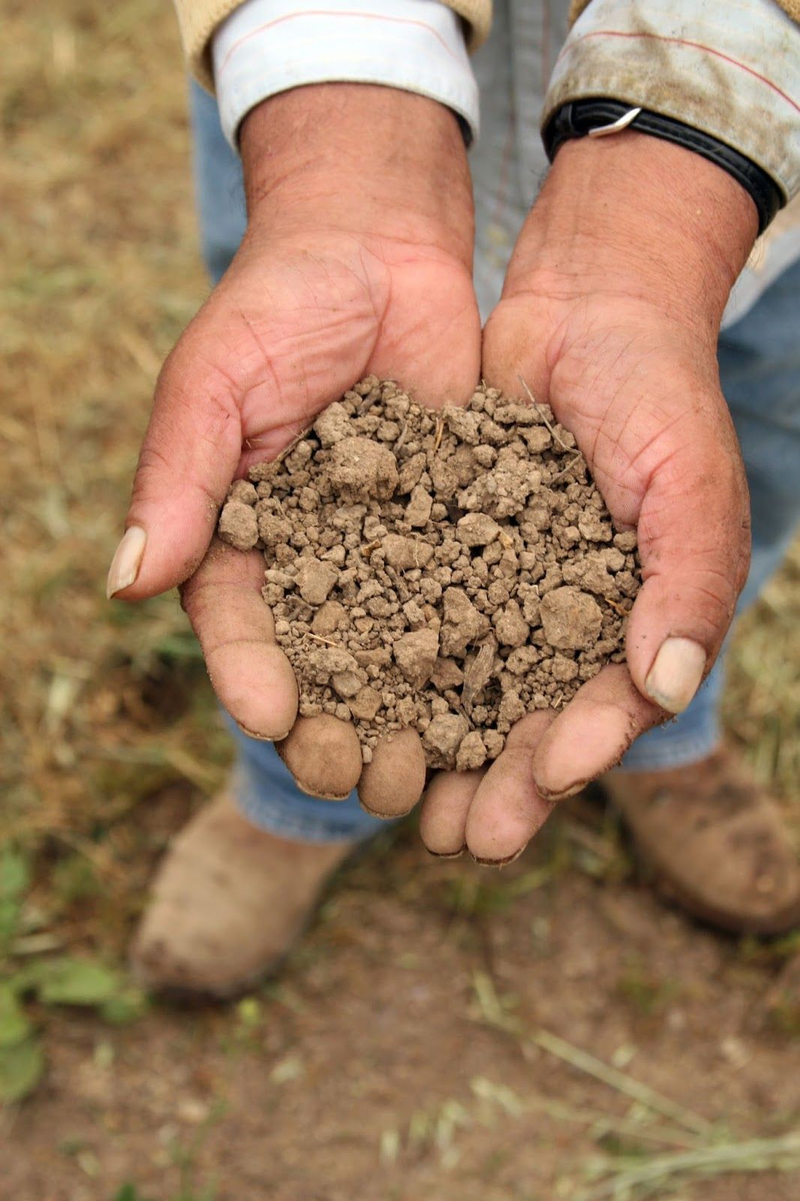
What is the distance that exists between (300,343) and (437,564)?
343mm

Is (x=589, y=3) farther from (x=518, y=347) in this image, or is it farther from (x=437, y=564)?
(x=437, y=564)

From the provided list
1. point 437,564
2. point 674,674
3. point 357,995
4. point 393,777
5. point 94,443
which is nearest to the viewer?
point 674,674

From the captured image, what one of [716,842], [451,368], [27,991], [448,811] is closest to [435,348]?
[451,368]

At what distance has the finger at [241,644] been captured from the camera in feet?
4.44

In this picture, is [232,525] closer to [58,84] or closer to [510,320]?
[510,320]

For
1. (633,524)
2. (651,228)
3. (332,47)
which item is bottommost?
(633,524)

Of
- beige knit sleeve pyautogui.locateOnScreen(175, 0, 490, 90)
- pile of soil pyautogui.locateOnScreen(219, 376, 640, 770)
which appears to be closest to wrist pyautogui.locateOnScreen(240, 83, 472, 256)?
beige knit sleeve pyautogui.locateOnScreen(175, 0, 490, 90)

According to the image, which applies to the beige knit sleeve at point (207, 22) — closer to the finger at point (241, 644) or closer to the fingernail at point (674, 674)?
the finger at point (241, 644)

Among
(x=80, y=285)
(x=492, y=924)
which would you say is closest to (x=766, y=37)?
(x=492, y=924)

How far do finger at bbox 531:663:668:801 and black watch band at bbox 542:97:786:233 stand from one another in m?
0.66

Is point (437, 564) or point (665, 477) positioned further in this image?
point (437, 564)

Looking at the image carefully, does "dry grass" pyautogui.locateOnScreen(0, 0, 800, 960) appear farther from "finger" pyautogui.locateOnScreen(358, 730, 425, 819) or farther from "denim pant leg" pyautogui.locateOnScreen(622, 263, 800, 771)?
"finger" pyautogui.locateOnScreen(358, 730, 425, 819)

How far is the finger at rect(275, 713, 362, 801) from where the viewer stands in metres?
1.38

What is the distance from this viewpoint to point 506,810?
135 cm
